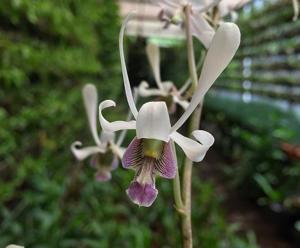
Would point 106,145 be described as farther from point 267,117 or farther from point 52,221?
point 267,117

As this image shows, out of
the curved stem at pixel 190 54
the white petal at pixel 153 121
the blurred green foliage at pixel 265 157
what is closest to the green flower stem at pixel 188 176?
the curved stem at pixel 190 54

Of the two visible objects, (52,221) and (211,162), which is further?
(211,162)

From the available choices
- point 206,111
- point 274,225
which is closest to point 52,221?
point 274,225

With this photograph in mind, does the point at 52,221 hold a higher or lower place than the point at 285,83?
higher

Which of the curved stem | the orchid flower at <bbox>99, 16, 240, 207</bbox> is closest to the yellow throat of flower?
the orchid flower at <bbox>99, 16, 240, 207</bbox>

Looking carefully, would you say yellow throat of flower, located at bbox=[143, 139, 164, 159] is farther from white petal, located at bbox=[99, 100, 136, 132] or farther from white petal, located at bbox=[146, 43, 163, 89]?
white petal, located at bbox=[146, 43, 163, 89]

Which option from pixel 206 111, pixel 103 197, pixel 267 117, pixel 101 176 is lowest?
pixel 206 111

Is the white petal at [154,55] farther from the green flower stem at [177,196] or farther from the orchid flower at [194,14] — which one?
the green flower stem at [177,196]
